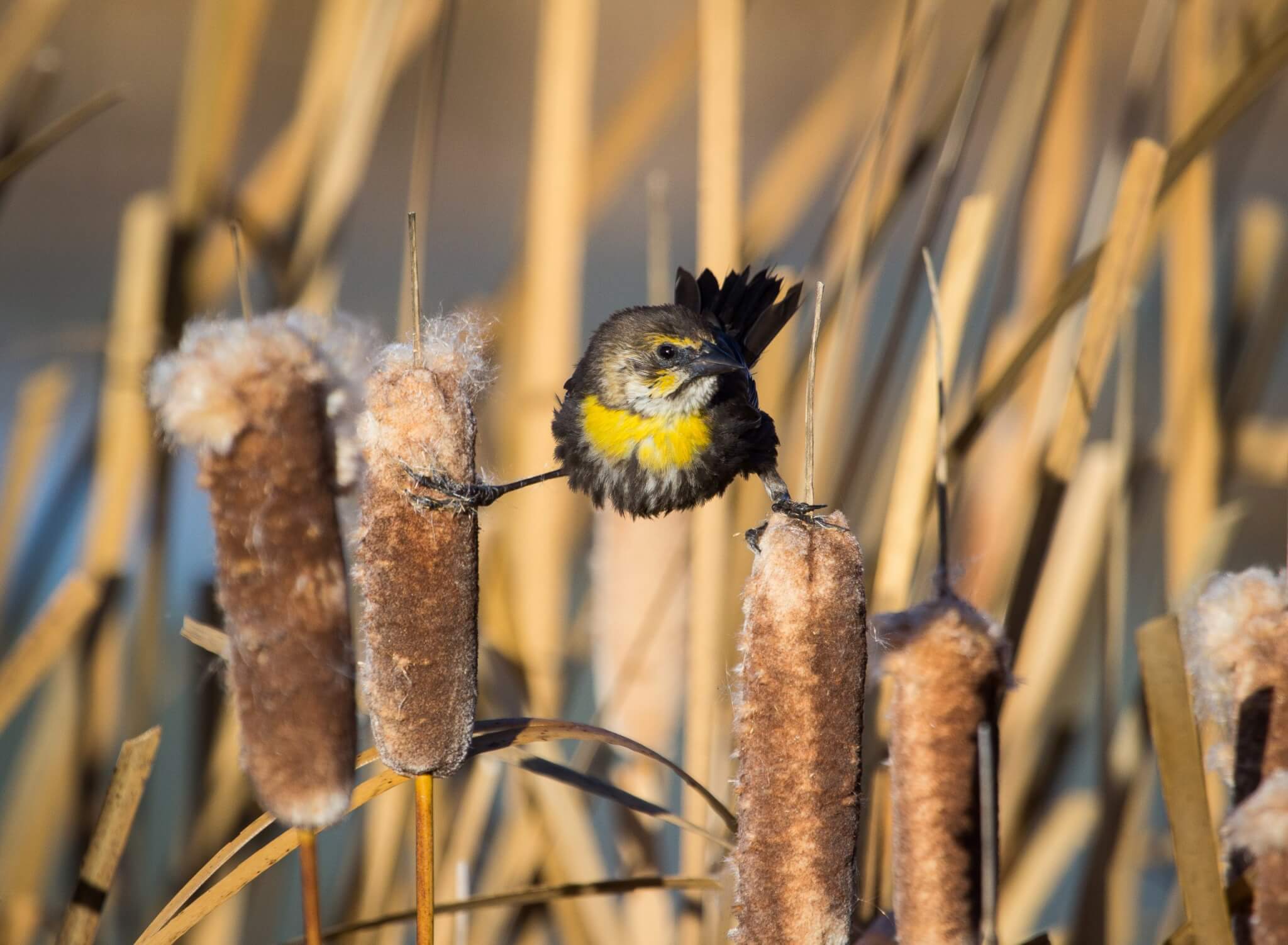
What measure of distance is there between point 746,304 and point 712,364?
11 cm

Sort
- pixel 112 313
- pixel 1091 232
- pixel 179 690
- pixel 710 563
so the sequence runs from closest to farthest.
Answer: pixel 710 563 < pixel 1091 232 < pixel 112 313 < pixel 179 690

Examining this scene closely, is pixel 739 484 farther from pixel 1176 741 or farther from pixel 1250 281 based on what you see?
pixel 1250 281

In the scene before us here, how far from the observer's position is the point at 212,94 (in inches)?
51.5

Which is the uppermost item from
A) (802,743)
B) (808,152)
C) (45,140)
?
(808,152)

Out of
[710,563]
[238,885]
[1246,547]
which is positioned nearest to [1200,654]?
[710,563]

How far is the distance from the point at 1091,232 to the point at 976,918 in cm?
93

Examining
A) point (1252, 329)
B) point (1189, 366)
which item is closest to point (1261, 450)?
point (1252, 329)

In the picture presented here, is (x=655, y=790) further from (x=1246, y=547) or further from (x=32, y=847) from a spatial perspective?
(x=1246, y=547)

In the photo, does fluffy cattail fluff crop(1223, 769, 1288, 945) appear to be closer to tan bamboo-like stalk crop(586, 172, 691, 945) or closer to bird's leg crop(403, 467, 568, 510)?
bird's leg crop(403, 467, 568, 510)

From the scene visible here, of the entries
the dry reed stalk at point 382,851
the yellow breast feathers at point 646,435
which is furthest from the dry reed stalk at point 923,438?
the dry reed stalk at point 382,851

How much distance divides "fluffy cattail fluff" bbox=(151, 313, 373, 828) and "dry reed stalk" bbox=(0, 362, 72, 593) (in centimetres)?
108

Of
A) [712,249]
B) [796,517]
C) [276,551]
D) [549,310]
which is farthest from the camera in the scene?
[549,310]

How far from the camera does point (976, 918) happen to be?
72 centimetres

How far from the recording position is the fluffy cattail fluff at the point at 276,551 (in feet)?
1.88
